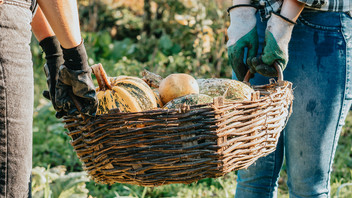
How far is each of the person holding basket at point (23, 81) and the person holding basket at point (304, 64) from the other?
80cm

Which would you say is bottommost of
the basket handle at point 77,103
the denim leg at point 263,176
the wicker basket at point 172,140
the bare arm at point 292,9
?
the denim leg at point 263,176

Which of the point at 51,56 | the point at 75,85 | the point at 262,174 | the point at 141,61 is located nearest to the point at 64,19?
the point at 75,85

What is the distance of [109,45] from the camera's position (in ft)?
17.9

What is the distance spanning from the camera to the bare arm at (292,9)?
1708 millimetres

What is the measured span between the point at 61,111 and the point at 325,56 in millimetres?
1115

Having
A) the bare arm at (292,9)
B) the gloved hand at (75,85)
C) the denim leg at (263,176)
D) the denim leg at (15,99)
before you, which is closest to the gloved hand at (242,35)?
the bare arm at (292,9)

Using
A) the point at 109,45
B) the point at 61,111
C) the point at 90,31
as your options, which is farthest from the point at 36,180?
the point at 90,31

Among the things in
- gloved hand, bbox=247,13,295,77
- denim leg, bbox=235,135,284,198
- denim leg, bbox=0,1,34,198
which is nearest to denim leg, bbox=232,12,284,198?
denim leg, bbox=235,135,284,198

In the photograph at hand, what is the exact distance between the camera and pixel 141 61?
208 inches

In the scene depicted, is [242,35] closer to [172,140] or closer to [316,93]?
[316,93]

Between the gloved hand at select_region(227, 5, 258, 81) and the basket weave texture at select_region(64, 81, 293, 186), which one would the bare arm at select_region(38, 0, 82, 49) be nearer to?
the basket weave texture at select_region(64, 81, 293, 186)

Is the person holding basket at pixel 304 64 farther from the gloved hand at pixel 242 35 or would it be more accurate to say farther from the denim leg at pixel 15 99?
the denim leg at pixel 15 99

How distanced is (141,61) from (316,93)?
12.1ft

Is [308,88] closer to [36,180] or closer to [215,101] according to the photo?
[215,101]
